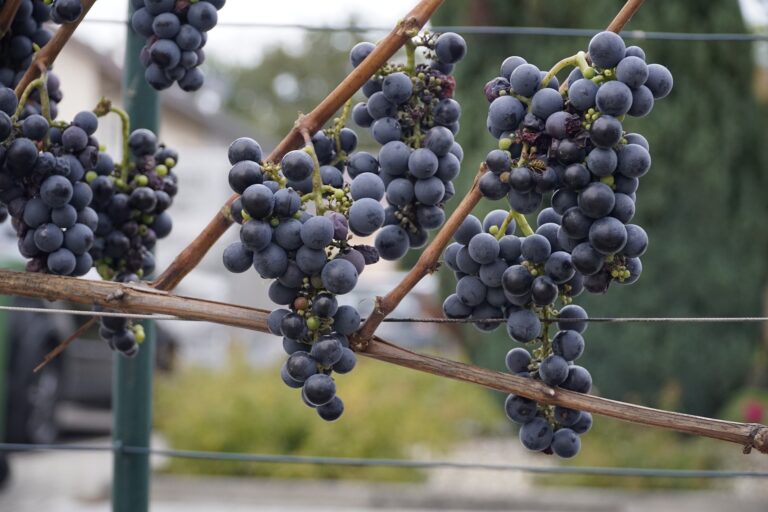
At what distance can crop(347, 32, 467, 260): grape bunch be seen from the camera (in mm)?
977

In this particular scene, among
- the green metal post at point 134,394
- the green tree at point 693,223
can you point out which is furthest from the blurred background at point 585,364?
the green metal post at point 134,394

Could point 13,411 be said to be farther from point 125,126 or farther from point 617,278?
point 617,278

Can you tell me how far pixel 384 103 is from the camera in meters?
1.00

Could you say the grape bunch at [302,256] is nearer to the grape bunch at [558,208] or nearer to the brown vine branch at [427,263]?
the brown vine branch at [427,263]

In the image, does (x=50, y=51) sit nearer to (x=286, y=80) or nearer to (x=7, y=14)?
(x=7, y=14)

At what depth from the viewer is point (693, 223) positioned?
537cm

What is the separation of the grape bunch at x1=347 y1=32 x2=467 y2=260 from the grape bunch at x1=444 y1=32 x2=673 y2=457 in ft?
0.18

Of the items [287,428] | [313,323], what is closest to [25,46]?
[313,323]

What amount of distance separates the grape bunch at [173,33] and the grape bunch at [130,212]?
12cm

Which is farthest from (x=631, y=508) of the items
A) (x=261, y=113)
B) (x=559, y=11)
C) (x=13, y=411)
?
(x=261, y=113)

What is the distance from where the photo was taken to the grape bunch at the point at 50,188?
40.2 inches

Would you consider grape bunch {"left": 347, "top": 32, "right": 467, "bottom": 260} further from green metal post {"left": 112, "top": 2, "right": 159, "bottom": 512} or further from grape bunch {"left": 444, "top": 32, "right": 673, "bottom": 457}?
green metal post {"left": 112, "top": 2, "right": 159, "bottom": 512}

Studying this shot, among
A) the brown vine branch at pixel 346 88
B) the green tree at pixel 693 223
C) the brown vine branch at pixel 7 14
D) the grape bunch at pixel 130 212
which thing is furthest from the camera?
the green tree at pixel 693 223

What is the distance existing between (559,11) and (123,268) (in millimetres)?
4696
